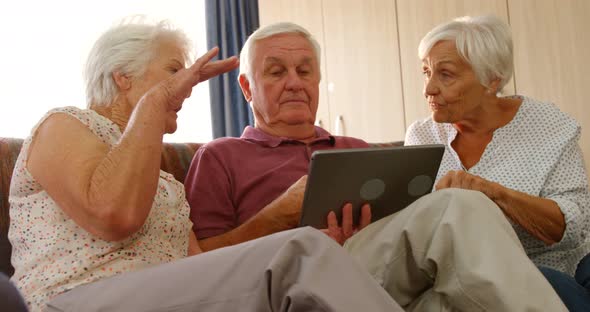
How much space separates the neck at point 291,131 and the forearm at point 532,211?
22.4 inches

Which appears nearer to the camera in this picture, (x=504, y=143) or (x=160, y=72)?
(x=160, y=72)

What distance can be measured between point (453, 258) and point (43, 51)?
9.69 ft

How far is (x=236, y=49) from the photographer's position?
13.4ft

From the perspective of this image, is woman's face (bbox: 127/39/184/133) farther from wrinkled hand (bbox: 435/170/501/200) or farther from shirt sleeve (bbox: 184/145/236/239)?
wrinkled hand (bbox: 435/170/501/200)

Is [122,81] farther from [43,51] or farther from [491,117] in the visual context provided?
[43,51]

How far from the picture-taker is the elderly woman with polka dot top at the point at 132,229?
3.27 ft

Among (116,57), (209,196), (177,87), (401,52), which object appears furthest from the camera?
(401,52)

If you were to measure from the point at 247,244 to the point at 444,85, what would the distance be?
112cm

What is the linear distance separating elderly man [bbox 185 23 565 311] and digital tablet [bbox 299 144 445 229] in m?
0.03

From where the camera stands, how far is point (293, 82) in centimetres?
196

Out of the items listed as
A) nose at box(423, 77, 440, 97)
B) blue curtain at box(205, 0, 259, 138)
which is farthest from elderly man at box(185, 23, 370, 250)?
blue curtain at box(205, 0, 259, 138)

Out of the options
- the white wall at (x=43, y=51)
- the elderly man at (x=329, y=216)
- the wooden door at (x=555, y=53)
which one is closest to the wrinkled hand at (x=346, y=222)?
the elderly man at (x=329, y=216)

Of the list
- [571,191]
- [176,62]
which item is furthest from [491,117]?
[176,62]

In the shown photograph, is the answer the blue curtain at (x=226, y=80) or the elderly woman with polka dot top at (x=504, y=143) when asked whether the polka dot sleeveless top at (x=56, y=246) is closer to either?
the elderly woman with polka dot top at (x=504, y=143)
